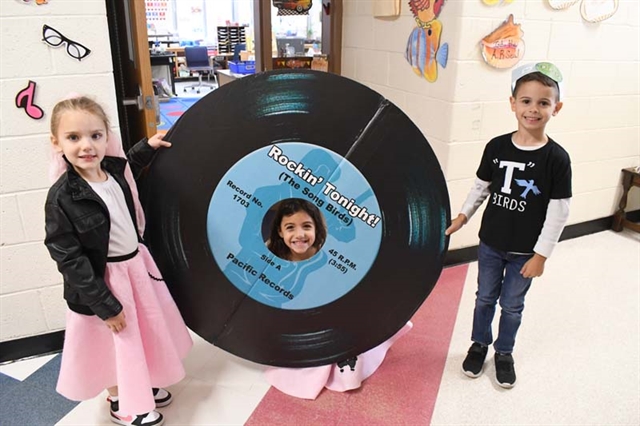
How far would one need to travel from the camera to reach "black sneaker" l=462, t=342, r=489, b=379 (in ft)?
5.97

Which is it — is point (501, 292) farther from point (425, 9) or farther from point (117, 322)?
point (425, 9)

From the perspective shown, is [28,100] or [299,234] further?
[28,100]

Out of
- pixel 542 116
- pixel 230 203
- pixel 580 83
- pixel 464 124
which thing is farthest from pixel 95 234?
pixel 580 83

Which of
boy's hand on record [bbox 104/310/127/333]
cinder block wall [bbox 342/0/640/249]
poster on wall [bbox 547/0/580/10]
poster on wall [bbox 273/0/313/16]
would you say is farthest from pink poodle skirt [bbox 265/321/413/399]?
poster on wall [bbox 273/0/313/16]

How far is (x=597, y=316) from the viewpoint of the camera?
7.36ft

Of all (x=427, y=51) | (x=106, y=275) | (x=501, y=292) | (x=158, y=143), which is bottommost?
(x=501, y=292)

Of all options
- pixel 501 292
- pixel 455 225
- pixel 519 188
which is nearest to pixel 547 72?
pixel 519 188

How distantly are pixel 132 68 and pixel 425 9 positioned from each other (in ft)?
4.58

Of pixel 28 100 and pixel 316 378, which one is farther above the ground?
pixel 28 100

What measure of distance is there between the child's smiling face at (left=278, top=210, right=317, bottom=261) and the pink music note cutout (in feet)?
3.18

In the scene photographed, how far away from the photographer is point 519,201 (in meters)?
1.57

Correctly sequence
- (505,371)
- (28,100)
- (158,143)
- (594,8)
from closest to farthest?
(158,143) → (28,100) → (505,371) → (594,8)

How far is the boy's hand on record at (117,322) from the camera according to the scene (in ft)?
4.39

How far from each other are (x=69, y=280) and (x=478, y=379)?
1.43m
